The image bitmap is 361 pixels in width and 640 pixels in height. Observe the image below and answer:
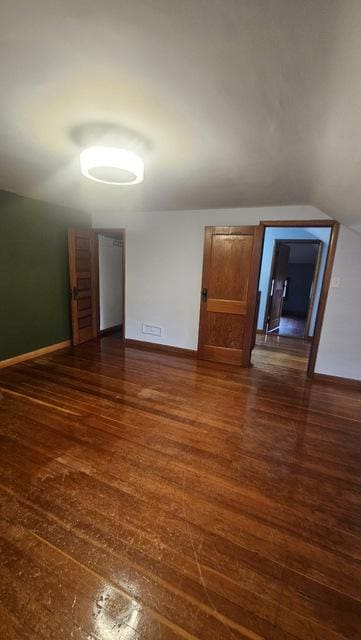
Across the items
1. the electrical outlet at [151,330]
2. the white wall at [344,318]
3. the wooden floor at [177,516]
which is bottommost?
the wooden floor at [177,516]

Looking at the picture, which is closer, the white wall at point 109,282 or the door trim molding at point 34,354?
the door trim molding at point 34,354

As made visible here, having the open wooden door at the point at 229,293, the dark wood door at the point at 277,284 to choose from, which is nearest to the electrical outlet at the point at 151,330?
the open wooden door at the point at 229,293

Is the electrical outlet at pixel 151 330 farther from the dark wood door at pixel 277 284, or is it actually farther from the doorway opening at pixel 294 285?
A: the dark wood door at pixel 277 284

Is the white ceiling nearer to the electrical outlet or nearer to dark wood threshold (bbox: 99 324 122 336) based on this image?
the electrical outlet

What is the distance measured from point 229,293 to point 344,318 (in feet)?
4.81

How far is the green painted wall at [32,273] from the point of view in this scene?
11.0ft

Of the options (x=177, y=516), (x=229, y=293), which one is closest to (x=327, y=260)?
(x=229, y=293)

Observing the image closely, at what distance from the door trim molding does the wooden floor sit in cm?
67

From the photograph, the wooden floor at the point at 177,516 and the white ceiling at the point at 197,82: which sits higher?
the white ceiling at the point at 197,82

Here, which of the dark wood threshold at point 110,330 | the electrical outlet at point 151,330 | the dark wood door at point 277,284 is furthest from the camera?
the dark wood door at point 277,284

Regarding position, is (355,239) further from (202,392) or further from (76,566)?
(76,566)

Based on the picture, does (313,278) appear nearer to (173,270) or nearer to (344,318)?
(344,318)

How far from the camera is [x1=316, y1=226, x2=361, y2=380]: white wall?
10.2 ft

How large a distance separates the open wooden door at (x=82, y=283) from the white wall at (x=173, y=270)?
0.50 m
